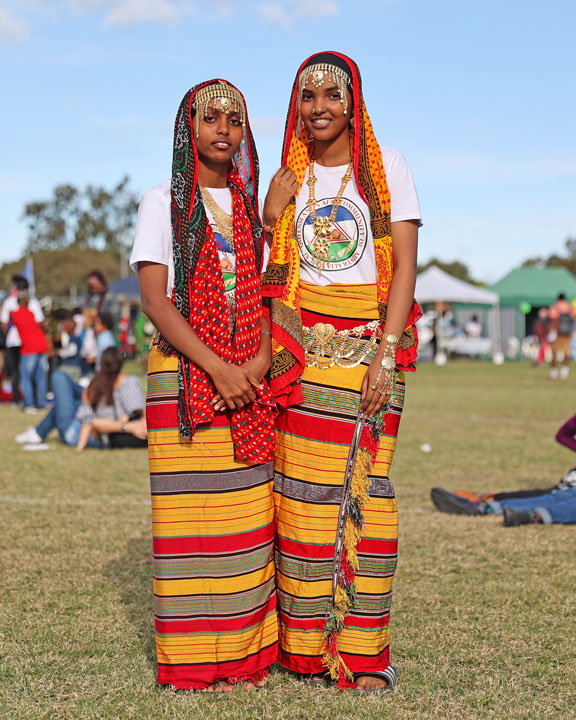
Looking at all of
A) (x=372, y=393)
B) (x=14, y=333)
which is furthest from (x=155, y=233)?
(x=14, y=333)

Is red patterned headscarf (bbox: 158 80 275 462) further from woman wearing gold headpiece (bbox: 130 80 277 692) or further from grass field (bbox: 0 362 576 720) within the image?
grass field (bbox: 0 362 576 720)

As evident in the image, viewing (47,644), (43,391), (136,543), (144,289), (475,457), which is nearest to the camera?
(144,289)

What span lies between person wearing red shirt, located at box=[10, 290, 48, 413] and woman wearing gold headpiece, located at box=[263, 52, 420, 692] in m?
11.7

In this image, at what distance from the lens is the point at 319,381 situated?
3.13 m

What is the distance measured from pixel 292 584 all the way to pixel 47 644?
1161 millimetres

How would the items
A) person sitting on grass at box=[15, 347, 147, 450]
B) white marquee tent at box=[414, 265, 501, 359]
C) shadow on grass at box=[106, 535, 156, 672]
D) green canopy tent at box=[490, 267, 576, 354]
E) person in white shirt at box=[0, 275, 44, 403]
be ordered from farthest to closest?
1. green canopy tent at box=[490, 267, 576, 354]
2. white marquee tent at box=[414, 265, 501, 359]
3. person in white shirt at box=[0, 275, 44, 403]
4. person sitting on grass at box=[15, 347, 147, 450]
5. shadow on grass at box=[106, 535, 156, 672]

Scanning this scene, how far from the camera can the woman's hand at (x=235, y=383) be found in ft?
9.93

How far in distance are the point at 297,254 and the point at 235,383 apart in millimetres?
533

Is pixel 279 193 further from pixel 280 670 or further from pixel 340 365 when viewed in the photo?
pixel 280 670

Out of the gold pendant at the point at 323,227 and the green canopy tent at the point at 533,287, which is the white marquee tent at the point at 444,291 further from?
the gold pendant at the point at 323,227

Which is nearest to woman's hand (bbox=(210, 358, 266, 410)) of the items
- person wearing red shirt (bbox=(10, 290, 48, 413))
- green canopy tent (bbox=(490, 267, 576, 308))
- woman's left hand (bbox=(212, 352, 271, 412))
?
woman's left hand (bbox=(212, 352, 271, 412))

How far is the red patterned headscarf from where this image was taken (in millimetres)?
3045

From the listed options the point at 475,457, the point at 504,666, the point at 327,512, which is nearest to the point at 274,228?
the point at 327,512

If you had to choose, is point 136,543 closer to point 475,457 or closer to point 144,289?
point 144,289
